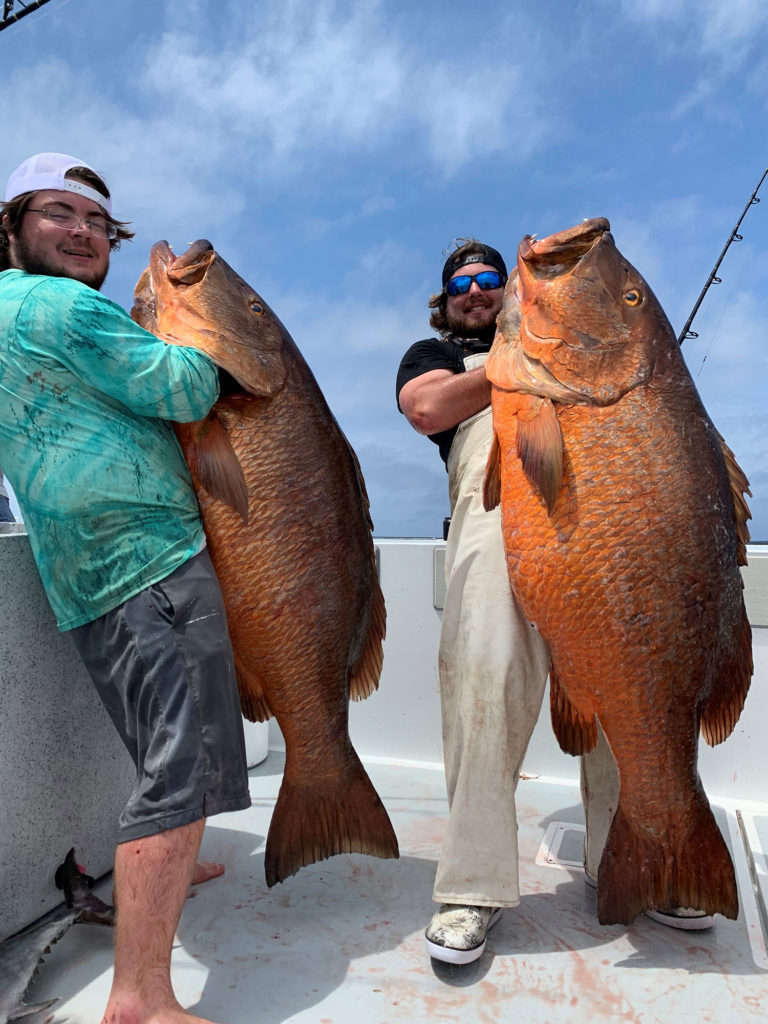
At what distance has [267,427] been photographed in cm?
248

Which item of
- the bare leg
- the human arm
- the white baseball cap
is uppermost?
the white baseball cap

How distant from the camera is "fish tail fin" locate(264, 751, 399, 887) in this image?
7.98ft

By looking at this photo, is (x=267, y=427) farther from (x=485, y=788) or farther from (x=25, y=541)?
(x=485, y=788)

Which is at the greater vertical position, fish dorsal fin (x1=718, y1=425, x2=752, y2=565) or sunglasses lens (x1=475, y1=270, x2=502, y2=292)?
sunglasses lens (x1=475, y1=270, x2=502, y2=292)

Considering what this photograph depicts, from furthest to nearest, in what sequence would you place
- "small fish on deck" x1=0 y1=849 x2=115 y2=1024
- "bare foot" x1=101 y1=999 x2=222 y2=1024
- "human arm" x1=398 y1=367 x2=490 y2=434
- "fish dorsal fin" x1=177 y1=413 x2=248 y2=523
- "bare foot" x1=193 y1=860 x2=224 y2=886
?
"bare foot" x1=193 y1=860 x2=224 y2=886 → "human arm" x1=398 y1=367 x2=490 y2=434 → "fish dorsal fin" x1=177 y1=413 x2=248 y2=523 → "small fish on deck" x1=0 y1=849 x2=115 y2=1024 → "bare foot" x1=101 y1=999 x2=222 y2=1024

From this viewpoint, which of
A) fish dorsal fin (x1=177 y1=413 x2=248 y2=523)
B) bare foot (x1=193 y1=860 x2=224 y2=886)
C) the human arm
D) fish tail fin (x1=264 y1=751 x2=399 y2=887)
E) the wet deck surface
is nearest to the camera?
the wet deck surface

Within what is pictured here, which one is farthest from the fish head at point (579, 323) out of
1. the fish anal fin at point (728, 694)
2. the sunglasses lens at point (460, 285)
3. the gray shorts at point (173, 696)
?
the gray shorts at point (173, 696)

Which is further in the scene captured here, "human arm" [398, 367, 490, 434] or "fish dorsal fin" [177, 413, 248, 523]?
"human arm" [398, 367, 490, 434]

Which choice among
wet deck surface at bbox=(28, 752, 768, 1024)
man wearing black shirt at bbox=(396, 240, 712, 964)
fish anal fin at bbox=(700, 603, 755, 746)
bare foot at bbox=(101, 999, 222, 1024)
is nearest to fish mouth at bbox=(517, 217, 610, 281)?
man wearing black shirt at bbox=(396, 240, 712, 964)

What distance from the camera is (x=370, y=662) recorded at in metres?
2.75

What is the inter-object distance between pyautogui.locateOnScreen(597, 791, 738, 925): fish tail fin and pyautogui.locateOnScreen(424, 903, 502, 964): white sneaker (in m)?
0.36

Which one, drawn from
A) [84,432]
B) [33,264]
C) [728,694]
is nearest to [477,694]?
[728,694]

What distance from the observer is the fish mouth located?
7.93ft

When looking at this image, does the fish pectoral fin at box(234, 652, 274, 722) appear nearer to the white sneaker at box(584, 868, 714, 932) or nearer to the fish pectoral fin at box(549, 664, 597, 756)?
the fish pectoral fin at box(549, 664, 597, 756)
